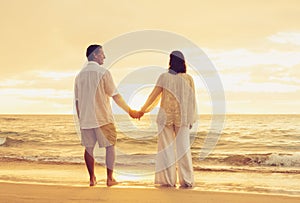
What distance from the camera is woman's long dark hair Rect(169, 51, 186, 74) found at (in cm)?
579

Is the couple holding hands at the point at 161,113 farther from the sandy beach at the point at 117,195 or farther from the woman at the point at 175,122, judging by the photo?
the sandy beach at the point at 117,195

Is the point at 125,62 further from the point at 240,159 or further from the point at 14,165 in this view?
the point at 240,159

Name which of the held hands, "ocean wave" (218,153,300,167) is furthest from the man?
"ocean wave" (218,153,300,167)

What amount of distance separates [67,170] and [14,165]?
188cm

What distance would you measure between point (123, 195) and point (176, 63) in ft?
6.01

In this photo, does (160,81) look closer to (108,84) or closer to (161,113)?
(161,113)

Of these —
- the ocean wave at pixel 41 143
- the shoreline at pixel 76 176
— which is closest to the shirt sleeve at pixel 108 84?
the shoreline at pixel 76 176

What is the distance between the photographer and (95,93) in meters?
5.75

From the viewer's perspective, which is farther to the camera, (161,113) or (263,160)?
(263,160)

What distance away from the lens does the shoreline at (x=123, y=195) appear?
4.95 metres

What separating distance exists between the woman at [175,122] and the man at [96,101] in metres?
0.64

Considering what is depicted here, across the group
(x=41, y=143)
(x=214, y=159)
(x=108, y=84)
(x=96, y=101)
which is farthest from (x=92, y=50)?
(x=41, y=143)

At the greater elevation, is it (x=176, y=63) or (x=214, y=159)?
(x=176, y=63)

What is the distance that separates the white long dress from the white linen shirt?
672 mm
